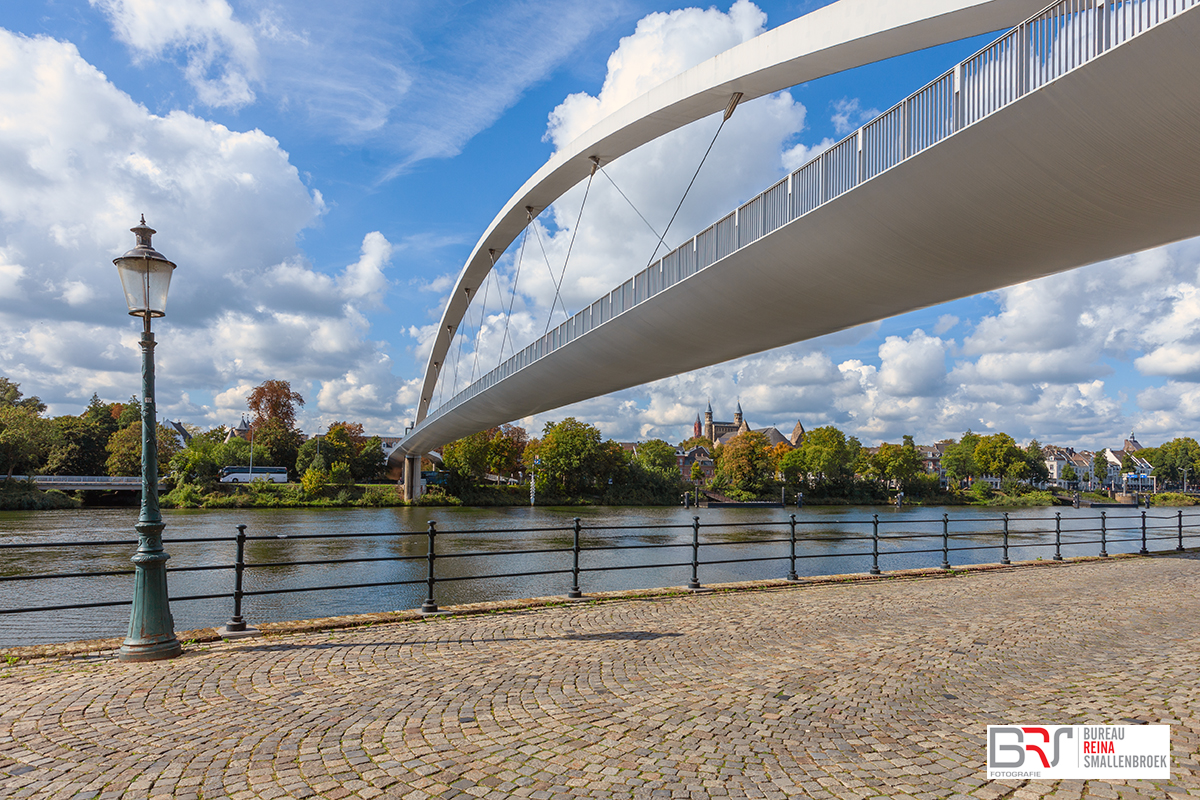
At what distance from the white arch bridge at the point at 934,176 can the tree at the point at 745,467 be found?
56457 millimetres

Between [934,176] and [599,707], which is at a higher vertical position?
[934,176]

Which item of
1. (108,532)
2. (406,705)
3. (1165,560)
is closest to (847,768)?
(406,705)

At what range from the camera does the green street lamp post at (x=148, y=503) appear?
206 inches

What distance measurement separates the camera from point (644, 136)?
1895cm

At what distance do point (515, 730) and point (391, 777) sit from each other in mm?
760

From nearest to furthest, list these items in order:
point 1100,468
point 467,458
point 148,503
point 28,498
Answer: point 148,503, point 28,498, point 467,458, point 1100,468

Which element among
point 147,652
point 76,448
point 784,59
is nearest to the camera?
point 147,652

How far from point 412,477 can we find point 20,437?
2583cm

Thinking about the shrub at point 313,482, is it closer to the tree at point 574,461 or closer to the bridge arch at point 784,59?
the tree at point 574,461

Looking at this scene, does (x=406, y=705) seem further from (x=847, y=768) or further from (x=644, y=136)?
(x=644, y=136)

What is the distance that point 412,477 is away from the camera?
56594 millimetres

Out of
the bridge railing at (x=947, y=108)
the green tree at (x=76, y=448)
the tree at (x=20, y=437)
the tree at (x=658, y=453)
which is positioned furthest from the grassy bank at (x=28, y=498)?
the tree at (x=658, y=453)

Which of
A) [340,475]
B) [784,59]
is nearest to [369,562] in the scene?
[784,59]

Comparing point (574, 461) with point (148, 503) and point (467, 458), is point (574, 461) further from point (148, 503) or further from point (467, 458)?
point (148, 503)
